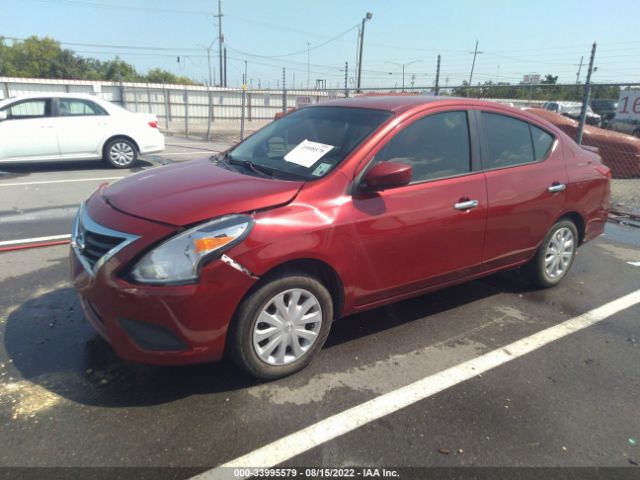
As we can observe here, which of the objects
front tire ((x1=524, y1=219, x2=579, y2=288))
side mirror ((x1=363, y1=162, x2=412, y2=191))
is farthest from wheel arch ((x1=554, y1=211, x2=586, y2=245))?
side mirror ((x1=363, y1=162, x2=412, y2=191))

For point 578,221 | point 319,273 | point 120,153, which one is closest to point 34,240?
point 319,273

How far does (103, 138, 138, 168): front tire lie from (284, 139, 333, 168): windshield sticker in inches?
319

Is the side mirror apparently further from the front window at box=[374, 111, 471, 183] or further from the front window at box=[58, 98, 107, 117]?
the front window at box=[58, 98, 107, 117]

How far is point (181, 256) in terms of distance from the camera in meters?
2.49

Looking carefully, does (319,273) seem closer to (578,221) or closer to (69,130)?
(578,221)

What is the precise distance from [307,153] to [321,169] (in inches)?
10.7

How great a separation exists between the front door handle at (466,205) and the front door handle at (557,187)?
99cm

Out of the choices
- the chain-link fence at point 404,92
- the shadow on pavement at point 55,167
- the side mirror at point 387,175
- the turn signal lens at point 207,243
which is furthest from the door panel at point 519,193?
the shadow on pavement at point 55,167

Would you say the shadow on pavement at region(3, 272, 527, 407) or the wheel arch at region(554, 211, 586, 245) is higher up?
the wheel arch at region(554, 211, 586, 245)

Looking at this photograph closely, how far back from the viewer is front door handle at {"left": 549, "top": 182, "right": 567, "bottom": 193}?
161 inches

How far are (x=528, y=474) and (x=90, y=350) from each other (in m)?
2.70

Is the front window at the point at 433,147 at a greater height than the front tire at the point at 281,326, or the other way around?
the front window at the point at 433,147

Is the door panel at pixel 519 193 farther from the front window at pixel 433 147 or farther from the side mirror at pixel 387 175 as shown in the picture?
the side mirror at pixel 387 175

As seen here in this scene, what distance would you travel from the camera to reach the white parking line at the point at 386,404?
7.59 ft
